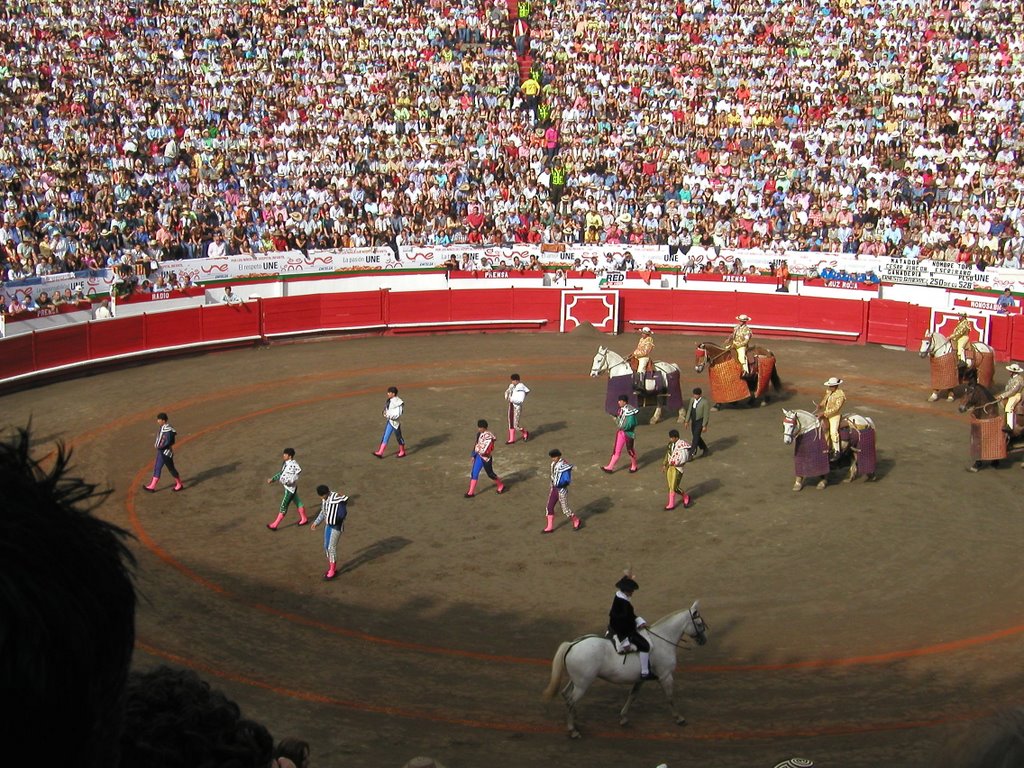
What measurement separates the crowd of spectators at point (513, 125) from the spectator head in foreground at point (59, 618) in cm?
3220

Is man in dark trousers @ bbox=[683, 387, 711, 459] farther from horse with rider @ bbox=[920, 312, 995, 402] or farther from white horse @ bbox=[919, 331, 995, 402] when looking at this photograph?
horse with rider @ bbox=[920, 312, 995, 402]

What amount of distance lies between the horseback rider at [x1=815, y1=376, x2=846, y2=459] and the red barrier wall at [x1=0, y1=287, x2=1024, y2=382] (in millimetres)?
12336

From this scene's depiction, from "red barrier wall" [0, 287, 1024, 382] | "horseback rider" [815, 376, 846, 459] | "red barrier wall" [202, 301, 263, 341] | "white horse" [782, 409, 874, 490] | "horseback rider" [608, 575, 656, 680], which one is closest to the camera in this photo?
"horseback rider" [608, 575, 656, 680]

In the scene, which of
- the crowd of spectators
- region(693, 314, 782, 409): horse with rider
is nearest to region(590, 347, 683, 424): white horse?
region(693, 314, 782, 409): horse with rider

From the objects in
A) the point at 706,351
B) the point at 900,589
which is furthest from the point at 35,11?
the point at 900,589

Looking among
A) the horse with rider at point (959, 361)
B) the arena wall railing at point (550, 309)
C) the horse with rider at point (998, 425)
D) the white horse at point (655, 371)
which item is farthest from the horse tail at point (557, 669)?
the arena wall railing at point (550, 309)

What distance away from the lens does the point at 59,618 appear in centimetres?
194

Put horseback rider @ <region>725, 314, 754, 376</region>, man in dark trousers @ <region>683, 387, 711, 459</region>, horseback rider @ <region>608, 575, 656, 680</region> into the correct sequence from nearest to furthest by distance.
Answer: horseback rider @ <region>608, 575, 656, 680</region>
man in dark trousers @ <region>683, 387, 711, 459</region>
horseback rider @ <region>725, 314, 754, 376</region>

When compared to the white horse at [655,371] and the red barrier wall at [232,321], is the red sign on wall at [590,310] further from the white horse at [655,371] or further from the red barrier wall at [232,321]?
the white horse at [655,371]

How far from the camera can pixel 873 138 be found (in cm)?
4062

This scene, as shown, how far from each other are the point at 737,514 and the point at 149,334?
664 inches

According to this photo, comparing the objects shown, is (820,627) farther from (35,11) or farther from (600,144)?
(35,11)

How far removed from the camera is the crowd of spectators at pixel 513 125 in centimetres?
3644

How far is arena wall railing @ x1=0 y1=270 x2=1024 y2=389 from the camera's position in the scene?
1220 inches
